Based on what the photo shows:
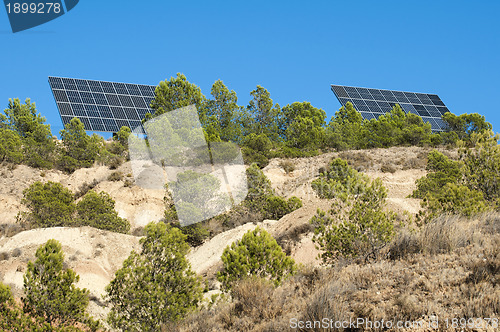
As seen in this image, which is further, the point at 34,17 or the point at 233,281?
the point at 34,17

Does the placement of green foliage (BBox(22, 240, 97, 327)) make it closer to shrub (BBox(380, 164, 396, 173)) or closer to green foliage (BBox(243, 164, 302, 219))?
green foliage (BBox(243, 164, 302, 219))

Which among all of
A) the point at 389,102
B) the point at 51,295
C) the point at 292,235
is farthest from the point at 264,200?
the point at 389,102

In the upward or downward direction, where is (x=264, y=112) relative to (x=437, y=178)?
upward

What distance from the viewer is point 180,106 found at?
38500mm

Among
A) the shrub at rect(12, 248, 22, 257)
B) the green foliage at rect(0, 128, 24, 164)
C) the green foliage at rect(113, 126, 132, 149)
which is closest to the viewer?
the shrub at rect(12, 248, 22, 257)

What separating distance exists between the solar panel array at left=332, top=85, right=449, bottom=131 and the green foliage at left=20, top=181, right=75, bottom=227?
2817 centimetres

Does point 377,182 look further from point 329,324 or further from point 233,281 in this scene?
point 329,324

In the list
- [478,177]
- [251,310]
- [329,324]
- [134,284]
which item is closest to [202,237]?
[134,284]

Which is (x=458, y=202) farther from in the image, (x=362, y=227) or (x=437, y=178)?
(x=437, y=178)

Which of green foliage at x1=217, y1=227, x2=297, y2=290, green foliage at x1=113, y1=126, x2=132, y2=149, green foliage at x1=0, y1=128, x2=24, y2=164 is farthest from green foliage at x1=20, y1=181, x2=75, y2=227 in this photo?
green foliage at x1=217, y1=227, x2=297, y2=290

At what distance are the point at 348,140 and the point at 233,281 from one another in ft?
105

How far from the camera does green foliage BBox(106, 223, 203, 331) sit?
10.4 meters

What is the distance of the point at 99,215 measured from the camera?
23484mm

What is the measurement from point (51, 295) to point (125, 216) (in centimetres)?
1655
